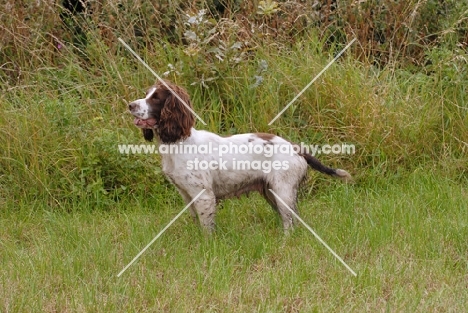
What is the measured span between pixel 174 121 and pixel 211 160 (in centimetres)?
41

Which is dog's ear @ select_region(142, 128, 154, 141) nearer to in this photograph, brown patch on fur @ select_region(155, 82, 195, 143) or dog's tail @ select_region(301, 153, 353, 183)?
brown patch on fur @ select_region(155, 82, 195, 143)

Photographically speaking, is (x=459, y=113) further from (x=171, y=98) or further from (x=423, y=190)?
(x=171, y=98)

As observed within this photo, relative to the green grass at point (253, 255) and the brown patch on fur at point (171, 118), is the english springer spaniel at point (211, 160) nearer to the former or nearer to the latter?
the brown patch on fur at point (171, 118)

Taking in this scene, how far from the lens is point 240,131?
266 inches

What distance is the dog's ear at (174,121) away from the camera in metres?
5.21

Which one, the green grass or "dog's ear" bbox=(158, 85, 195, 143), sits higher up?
"dog's ear" bbox=(158, 85, 195, 143)

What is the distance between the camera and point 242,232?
5430 mm

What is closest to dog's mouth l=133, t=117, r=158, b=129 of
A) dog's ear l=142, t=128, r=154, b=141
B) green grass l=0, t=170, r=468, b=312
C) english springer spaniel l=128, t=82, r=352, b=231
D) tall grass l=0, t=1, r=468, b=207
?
english springer spaniel l=128, t=82, r=352, b=231

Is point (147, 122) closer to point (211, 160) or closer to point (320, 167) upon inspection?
point (211, 160)

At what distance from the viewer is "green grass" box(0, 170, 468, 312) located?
13.8 feet

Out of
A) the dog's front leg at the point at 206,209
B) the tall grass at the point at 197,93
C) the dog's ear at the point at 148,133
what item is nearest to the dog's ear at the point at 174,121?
the dog's ear at the point at 148,133

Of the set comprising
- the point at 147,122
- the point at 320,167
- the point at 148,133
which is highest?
the point at 147,122

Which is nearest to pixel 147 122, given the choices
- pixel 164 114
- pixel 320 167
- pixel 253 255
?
pixel 164 114

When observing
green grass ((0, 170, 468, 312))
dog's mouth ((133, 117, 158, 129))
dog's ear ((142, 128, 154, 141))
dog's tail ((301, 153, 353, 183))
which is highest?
dog's mouth ((133, 117, 158, 129))
